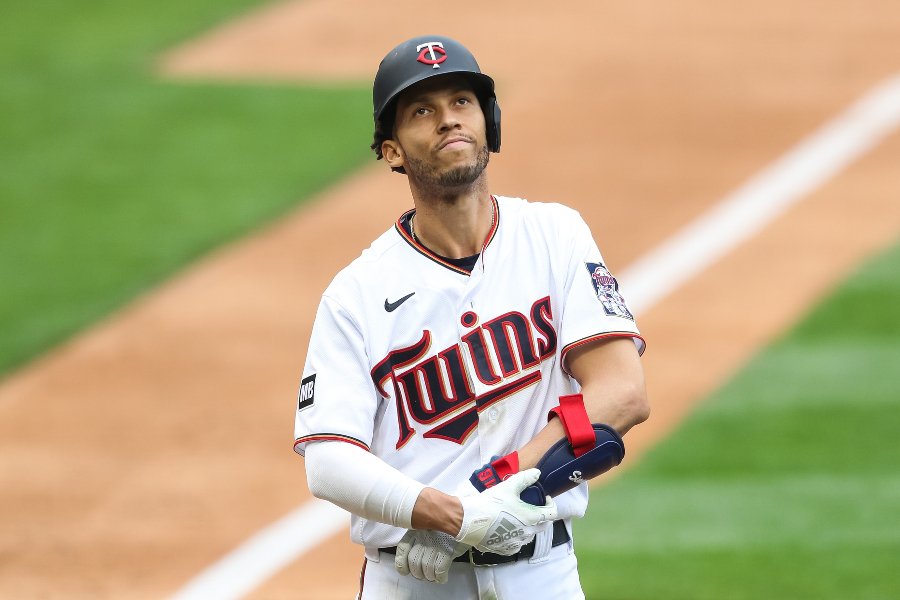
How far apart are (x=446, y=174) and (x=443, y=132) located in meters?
0.11

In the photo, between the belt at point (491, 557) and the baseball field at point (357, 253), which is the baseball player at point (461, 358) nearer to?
the belt at point (491, 557)

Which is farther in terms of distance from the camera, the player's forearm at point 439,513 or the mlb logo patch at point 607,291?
the mlb logo patch at point 607,291

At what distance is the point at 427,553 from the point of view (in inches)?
144

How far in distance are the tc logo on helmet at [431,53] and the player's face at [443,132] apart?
5 centimetres

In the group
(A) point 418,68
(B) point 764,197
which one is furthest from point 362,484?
(B) point 764,197

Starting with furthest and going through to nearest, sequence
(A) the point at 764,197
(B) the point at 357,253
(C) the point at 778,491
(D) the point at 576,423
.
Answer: (A) the point at 764,197
(B) the point at 357,253
(C) the point at 778,491
(D) the point at 576,423

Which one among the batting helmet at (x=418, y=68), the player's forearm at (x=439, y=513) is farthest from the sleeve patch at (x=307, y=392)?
the batting helmet at (x=418, y=68)

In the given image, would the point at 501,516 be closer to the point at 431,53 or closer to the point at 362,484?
the point at 362,484

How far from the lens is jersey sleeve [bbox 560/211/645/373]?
375cm

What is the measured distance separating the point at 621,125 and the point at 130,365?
5.10 meters

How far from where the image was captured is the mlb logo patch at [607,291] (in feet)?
12.5

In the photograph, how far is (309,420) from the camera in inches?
145

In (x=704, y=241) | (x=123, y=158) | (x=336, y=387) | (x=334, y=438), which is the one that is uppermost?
(x=123, y=158)

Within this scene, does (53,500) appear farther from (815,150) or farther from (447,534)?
(815,150)
